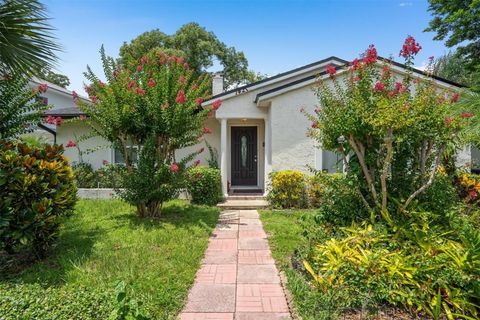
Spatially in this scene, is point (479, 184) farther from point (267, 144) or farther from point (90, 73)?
point (90, 73)

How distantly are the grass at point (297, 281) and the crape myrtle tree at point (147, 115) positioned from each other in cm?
279

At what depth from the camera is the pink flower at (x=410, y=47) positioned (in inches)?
180

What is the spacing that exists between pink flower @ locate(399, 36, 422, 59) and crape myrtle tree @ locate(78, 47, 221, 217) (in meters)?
4.21

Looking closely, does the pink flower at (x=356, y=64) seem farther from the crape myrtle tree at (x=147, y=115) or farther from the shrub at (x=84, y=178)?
the shrub at (x=84, y=178)

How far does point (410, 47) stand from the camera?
15.0ft

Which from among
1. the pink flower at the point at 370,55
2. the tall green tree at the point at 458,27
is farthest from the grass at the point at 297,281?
the tall green tree at the point at 458,27

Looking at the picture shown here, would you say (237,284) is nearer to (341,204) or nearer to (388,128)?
(341,204)

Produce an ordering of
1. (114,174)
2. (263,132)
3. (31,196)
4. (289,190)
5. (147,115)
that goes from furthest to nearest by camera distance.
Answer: (263,132), (289,190), (114,174), (147,115), (31,196)

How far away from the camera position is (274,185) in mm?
9711

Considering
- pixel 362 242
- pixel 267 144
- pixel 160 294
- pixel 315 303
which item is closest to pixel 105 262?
→ pixel 160 294

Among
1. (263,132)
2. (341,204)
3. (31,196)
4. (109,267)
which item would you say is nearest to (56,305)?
(109,267)

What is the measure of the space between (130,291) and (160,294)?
0.54 metres

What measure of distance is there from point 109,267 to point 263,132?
8.90 m

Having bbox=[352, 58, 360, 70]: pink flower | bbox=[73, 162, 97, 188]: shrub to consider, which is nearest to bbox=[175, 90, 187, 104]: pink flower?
bbox=[352, 58, 360, 70]: pink flower
